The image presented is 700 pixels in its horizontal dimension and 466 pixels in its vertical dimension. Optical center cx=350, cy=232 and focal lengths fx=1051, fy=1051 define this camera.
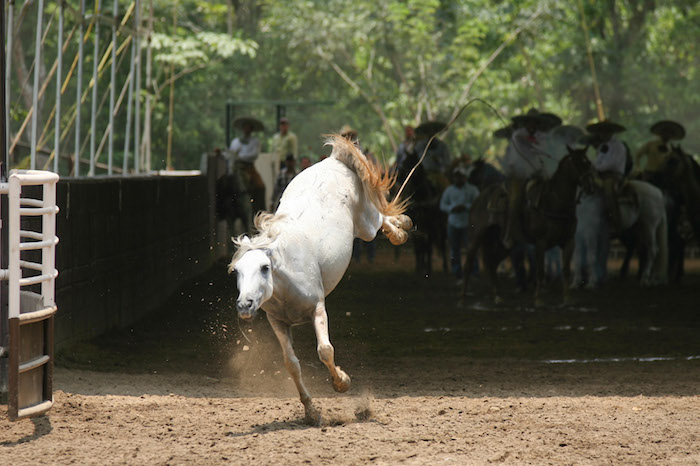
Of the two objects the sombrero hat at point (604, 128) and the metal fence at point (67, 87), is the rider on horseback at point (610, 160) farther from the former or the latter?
the metal fence at point (67, 87)

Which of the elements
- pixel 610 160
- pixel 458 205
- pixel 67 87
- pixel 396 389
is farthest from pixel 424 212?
pixel 396 389

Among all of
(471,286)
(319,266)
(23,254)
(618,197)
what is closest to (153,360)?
(23,254)

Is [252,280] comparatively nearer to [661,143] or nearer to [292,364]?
[292,364]

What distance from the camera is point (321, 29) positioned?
28.8 metres

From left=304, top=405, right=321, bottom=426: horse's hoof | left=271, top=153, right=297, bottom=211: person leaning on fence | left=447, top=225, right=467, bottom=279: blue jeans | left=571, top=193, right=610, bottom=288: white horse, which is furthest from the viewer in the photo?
left=271, top=153, right=297, bottom=211: person leaning on fence

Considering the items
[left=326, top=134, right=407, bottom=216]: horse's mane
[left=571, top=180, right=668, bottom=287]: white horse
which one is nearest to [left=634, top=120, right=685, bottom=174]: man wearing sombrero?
[left=571, top=180, right=668, bottom=287]: white horse

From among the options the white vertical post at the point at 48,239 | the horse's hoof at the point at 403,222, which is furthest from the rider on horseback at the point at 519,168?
the white vertical post at the point at 48,239

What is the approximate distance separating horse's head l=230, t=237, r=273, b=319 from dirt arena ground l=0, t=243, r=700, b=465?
0.57 metres

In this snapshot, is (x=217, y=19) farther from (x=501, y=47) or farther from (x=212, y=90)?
(x=501, y=47)

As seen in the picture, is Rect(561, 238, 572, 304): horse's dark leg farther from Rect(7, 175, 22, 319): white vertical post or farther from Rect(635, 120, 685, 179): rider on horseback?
Rect(7, 175, 22, 319): white vertical post

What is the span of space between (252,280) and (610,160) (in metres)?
11.5

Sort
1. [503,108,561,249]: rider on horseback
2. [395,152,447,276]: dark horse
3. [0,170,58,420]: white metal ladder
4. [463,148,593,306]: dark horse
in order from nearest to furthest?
[0,170,58,420]: white metal ladder
[463,148,593,306]: dark horse
[503,108,561,249]: rider on horseback
[395,152,447,276]: dark horse

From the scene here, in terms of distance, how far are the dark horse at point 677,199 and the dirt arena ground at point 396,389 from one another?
2.96 metres

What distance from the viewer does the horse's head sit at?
17.8 feet
